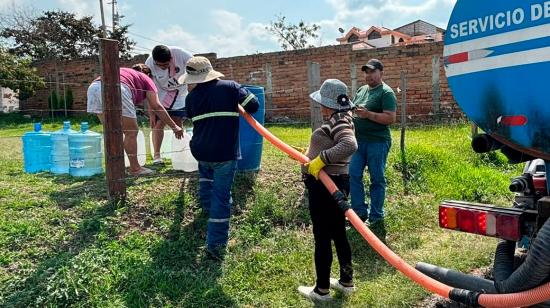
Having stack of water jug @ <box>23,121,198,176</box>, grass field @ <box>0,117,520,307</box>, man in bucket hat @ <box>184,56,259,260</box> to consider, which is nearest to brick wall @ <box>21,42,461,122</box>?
stack of water jug @ <box>23,121,198,176</box>

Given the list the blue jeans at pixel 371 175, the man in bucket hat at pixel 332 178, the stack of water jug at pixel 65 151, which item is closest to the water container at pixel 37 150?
the stack of water jug at pixel 65 151

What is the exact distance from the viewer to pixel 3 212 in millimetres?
4621

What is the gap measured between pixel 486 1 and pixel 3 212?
4.36 m

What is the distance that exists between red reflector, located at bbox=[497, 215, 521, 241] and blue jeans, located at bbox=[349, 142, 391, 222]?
99.8 inches

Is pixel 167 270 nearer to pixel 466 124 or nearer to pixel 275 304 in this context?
pixel 275 304

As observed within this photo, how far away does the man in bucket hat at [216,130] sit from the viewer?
4188mm

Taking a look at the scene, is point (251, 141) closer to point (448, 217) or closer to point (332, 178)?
point (332, 178)

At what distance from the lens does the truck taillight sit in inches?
106

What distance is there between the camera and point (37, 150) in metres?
6.56

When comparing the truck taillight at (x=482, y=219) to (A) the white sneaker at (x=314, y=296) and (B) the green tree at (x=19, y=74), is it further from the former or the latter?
(B) the green tree at (x=19, y=74)

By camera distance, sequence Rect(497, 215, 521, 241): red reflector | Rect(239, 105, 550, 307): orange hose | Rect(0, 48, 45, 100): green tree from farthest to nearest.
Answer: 1. Rect(0, 48, 45, 100): green tree
2. Rect(497, 215, 521, 241): red reflector
3. Rect(239, 105, 550, 307): orange hose

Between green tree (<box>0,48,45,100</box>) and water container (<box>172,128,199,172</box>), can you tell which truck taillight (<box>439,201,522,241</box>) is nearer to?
water container (<box>172,128,199,172</box>)

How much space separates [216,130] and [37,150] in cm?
354

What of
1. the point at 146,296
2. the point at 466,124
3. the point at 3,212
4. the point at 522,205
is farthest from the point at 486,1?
the point at 466,124
